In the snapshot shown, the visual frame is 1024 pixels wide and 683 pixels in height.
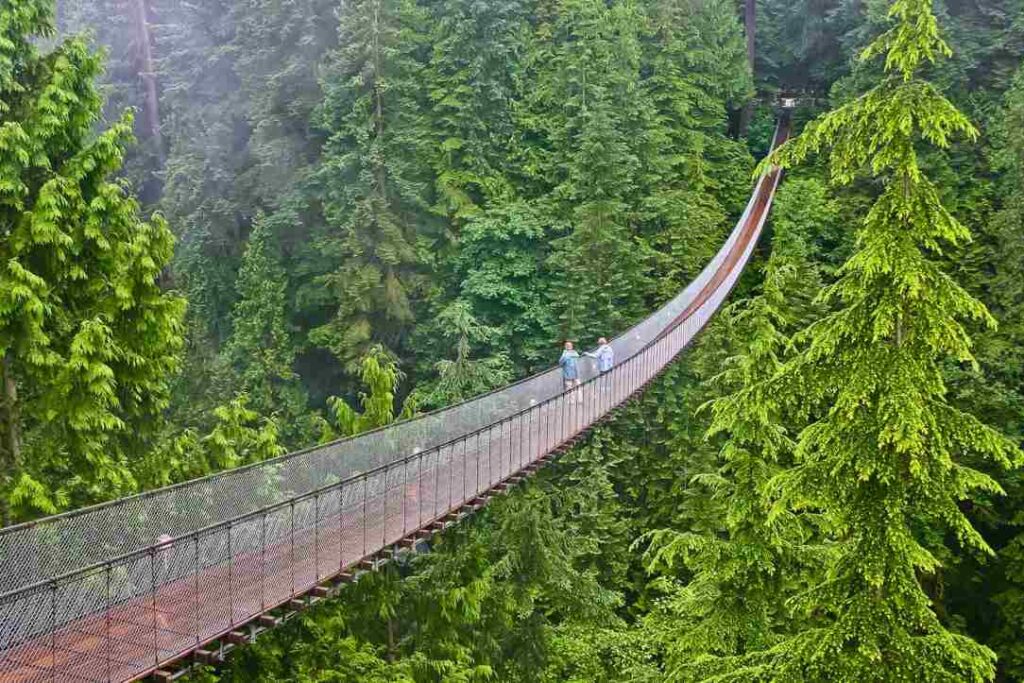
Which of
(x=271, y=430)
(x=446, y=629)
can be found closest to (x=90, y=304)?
(x=271, y=430)

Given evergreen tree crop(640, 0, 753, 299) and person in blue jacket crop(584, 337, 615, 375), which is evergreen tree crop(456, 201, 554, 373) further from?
person in blue jacket crop(584, 337, 615, 375)

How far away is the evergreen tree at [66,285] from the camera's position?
8.22 m

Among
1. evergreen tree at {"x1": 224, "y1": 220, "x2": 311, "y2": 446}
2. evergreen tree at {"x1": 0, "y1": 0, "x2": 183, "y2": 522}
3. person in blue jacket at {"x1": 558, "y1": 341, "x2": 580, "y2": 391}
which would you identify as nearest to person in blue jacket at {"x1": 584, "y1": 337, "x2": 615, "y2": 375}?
person in blue jacket at {"x1": 558, "y1": 341, "x2": 580, "y2": 391}

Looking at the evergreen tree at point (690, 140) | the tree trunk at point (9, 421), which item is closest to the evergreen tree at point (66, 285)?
the tree trunk at point (9, 421)

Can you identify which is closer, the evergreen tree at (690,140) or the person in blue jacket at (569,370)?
→ the person in blue jacket at (569,370)

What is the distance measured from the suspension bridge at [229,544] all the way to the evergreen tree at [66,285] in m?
1.94

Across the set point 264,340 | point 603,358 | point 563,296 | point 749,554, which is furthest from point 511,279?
point 749,554

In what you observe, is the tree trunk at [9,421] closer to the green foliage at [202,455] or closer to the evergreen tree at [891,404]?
the green foliage at [202,455]

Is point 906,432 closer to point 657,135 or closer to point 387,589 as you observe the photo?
point 387,589

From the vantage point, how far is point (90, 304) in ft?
30.0

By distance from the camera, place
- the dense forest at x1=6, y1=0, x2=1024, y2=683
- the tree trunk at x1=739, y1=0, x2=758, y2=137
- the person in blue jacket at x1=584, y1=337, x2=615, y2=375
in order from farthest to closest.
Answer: the tree trunk at x1=739, y1=0, x2=758, y2=137
the person in blue jacket at x1=584, y1=337, x2=615, y2=375
the dense forest at x1=6, y1=0, x2=1024, y2=683

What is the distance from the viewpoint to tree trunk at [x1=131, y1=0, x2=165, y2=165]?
83.6 feet

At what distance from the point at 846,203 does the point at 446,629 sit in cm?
1616

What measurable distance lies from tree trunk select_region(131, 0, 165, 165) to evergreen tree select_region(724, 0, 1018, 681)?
76.7 ft
